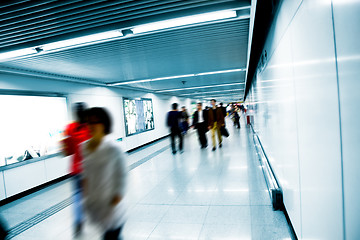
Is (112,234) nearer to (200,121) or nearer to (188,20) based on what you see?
(188,20)

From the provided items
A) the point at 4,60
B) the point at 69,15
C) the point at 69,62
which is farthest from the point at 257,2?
the point at 4,60

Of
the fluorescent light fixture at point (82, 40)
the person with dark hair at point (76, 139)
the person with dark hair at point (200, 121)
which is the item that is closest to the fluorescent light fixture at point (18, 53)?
the fluorescent light fixture at point (82, 40)

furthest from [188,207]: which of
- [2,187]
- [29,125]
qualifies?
[29,125]

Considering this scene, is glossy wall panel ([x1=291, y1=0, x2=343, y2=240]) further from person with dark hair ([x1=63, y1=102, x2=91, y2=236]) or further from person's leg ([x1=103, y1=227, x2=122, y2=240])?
person with dark hair ([x1=63, y1=102, x2=91, y2=236])

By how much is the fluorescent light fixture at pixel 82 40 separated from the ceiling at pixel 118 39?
0.39 feet

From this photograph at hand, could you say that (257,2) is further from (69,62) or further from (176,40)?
(69,62)

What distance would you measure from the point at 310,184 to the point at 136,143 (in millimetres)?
9214

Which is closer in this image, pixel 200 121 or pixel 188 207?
pixel 188 207

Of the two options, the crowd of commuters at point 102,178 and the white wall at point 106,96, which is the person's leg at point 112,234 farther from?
the white wall at point 106,96

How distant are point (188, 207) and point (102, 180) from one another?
7.11 feet

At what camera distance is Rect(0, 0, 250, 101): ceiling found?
255cm

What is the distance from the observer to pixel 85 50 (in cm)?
399

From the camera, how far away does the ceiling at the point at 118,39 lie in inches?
100

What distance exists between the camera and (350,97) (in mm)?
966
